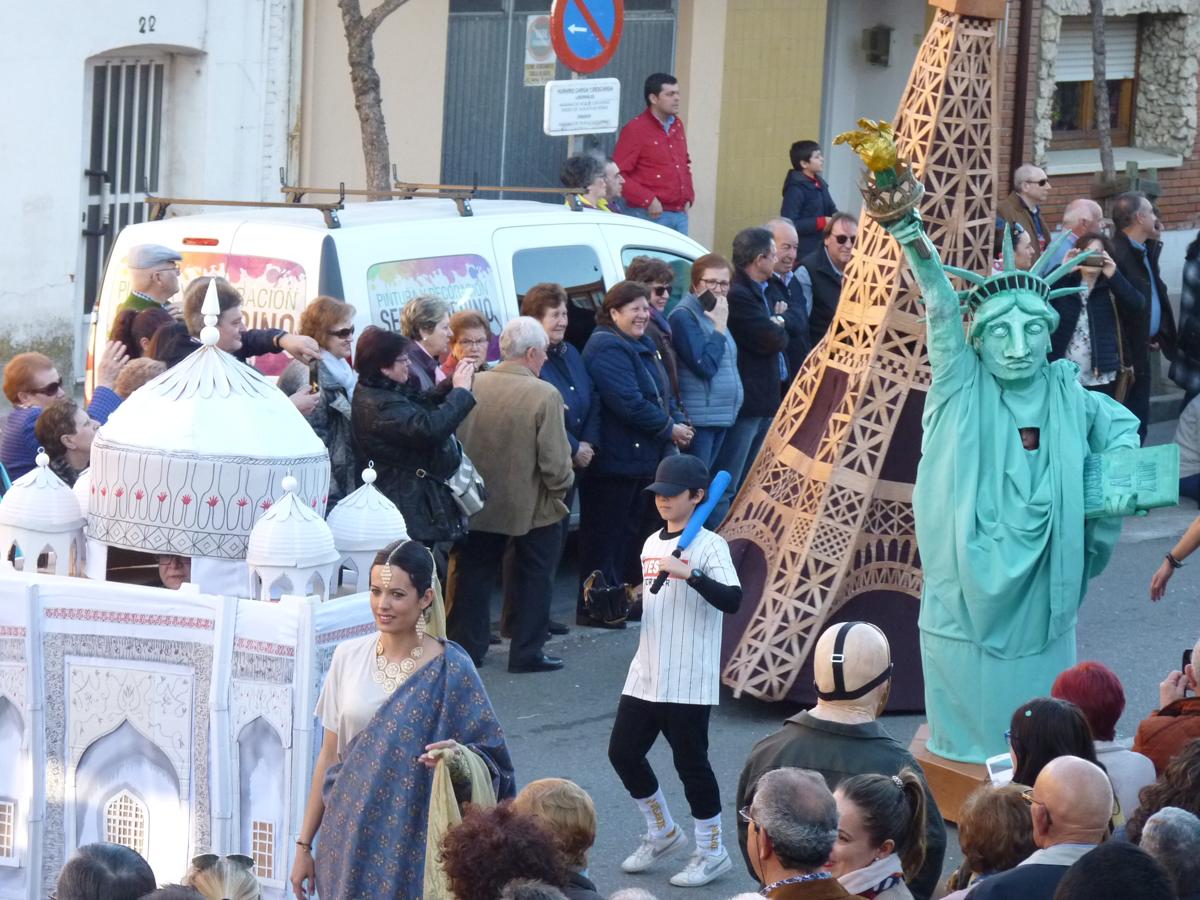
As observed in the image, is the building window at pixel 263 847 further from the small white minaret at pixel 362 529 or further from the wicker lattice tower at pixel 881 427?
the wicker lattice tower at pixel 881 427

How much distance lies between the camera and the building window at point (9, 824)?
642 centimetres

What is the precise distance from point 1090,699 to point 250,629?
2588 millimetres

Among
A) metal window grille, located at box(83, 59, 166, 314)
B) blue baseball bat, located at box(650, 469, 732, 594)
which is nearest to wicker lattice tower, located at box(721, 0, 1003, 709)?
blue baseball bat, located at box(650, 469, 732, 594)

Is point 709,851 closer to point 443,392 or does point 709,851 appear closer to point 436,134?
point 443,392

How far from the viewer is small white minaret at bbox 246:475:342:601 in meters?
6.18

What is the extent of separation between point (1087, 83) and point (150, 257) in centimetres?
1303

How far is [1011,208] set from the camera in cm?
1419

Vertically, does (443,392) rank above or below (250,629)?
above

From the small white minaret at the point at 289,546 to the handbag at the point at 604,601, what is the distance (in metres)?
3.65

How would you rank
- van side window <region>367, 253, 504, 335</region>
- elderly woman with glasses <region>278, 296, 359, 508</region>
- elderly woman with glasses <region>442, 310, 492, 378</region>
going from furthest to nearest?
van side window <region>367, 253, 504, 335</region>, elderly woman with glasses <region>442, 310, 492, 378</region>, elderly woman with glasses <region>278, 296, 359, 508</region>

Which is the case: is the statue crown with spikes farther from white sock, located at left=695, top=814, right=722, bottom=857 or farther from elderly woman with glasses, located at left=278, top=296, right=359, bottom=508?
elderly woman with glasses, located at left=278, top=296, right=359, bottom=508

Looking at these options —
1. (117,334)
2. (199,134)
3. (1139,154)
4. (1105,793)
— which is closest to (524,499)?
(117,334)

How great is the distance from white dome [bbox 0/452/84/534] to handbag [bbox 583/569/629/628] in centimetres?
367

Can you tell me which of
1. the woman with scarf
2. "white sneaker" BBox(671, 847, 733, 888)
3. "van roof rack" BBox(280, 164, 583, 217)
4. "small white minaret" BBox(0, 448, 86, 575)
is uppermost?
"van roof rack" BBox(280, 164, 583, 217)
